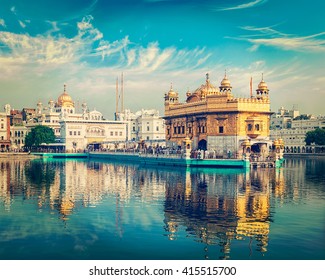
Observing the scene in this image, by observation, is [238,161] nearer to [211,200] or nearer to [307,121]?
[211,200]

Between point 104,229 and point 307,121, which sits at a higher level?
point 307,121

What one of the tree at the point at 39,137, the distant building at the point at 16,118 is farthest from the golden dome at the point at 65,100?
the tree at the point at 39,137

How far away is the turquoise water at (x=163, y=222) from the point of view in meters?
12.7

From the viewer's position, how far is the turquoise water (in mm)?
12711

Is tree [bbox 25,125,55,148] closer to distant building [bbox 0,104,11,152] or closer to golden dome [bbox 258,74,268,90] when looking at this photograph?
distant building [bbox 0,104,11,152]

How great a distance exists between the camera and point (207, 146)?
49.2m

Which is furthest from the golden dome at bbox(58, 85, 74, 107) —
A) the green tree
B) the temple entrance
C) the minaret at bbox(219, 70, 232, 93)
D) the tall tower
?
the minaret at bbox(219, 70, 232, 93)

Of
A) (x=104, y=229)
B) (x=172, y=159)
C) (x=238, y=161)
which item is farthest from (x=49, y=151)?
(x=104, y=229)

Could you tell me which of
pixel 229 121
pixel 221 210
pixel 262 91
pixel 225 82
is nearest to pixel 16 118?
pixel 225 82

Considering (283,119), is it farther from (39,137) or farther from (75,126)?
(39,137)

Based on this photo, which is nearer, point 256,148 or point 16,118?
point 256,148

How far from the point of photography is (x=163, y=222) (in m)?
16.2

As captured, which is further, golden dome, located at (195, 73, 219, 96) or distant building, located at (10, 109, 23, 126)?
distant building, located at (10, 109, 23, 126)
